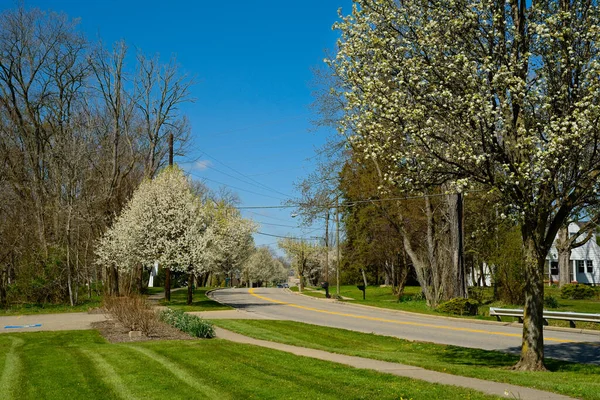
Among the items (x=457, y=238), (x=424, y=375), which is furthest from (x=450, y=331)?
(x=424, y=375)

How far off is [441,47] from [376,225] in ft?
93.6

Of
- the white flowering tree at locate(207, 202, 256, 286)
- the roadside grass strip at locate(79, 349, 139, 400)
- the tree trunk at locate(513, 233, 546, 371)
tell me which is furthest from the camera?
the white flowering tree at locate(207, 202, 256, 286)

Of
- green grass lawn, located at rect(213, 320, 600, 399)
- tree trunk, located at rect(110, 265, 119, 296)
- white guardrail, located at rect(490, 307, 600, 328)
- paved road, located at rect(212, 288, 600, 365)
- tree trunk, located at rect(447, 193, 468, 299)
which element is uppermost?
tree trunk, located at rect(447, 193, 468, 299)

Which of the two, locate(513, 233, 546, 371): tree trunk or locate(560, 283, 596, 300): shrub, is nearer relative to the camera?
locate(513, 233, 546, 371): tree trunk

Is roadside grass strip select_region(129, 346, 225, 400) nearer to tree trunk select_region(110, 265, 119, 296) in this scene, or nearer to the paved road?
the paved road

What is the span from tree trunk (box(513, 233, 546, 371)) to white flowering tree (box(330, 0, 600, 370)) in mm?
20

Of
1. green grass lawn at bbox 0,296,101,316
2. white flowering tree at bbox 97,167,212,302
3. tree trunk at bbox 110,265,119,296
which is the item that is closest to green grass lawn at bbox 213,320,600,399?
white flowering tree at bbox 97,167,212,302

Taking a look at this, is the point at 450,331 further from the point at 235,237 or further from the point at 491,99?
the point at 235,237

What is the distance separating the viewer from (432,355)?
13758 millimetres

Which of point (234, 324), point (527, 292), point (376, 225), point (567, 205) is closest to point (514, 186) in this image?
point (567, 205)

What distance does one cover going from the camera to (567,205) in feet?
36.3

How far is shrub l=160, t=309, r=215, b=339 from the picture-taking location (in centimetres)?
1620

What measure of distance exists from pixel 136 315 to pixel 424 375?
31.2 feet

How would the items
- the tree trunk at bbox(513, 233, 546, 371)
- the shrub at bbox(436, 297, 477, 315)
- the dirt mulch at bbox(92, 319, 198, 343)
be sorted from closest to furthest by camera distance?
the tree trunk at bbox(513, 233, 546, 371) < the dirt mulch at bbox(92, 319, 198, 343) < the shrub at bbox(436, 297, 477, 315)
